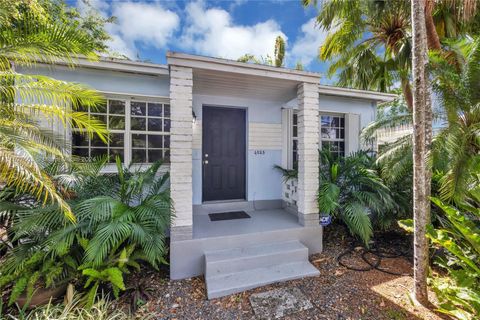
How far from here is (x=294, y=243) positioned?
3.34 m

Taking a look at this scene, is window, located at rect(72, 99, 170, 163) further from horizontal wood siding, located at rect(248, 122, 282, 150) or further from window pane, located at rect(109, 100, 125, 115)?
horizontal wood siding, located at rect(248, 122, 282, 150)

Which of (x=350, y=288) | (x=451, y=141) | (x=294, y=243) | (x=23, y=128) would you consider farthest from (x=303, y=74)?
(x=23, y=128)

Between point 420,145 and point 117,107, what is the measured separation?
4690 mm

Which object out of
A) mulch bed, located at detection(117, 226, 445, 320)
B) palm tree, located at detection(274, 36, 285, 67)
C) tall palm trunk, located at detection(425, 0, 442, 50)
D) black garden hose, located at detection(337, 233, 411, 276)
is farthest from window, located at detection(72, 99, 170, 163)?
palm tree, located at detection(274, 36, 285, 67)

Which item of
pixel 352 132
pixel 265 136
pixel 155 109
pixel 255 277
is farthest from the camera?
pixel 352 132

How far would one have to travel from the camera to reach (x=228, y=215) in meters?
4.18

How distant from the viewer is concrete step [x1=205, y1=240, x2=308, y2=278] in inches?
112

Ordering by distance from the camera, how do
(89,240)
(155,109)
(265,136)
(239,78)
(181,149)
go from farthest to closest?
(265,136) → (155,109) → (239,78) → (181,149) → (89,240)

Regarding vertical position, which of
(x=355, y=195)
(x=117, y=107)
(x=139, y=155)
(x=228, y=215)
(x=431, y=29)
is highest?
(x=431, y=29)

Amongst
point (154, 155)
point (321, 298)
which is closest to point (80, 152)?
point (154, 155)

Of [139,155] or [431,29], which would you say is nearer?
[431,29]

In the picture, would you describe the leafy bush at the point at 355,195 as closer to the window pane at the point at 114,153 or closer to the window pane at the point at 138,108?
the window pane at the point at 138,108

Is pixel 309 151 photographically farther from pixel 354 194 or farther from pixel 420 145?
pixel 420 145

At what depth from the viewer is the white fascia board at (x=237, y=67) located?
2881 mm
